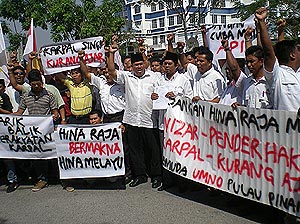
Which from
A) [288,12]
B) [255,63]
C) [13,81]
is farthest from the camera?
[288,12]

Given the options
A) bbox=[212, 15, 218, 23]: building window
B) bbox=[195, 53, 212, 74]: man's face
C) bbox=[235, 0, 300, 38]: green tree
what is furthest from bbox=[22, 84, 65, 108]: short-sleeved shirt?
bbox=[212, 15, 218, 23]: building window

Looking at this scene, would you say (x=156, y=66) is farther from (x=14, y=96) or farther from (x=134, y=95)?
(x=14, y=96)

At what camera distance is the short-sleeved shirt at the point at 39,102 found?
660cm

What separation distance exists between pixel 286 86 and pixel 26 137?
4.05 m

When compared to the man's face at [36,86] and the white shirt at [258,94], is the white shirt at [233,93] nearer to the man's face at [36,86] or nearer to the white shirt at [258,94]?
the white shirt at [258,94]

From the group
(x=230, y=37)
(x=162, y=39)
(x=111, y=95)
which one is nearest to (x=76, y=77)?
(x=111, y=95)

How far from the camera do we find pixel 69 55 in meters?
7.59

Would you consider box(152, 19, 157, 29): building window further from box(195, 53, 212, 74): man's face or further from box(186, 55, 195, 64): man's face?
box(195, 53, 212, 74): man's face

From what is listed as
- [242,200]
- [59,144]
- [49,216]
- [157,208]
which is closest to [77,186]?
[59,144]

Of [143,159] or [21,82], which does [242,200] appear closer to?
[143,159]

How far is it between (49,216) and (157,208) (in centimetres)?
134

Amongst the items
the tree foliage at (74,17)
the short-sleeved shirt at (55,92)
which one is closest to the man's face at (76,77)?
the short-sleeved shirt at (55,92)

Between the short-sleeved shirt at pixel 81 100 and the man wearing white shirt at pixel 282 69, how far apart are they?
312 centimetres

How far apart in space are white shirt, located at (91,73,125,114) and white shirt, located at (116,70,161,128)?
0.30 m
